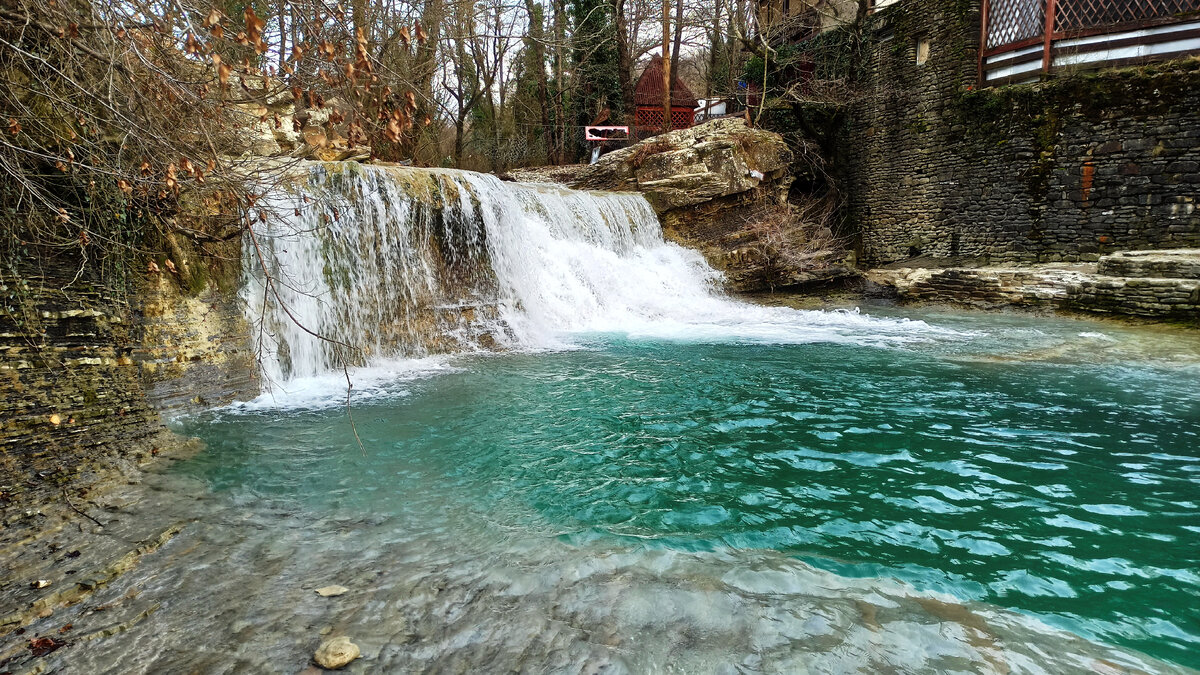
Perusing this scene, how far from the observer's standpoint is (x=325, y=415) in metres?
5.53

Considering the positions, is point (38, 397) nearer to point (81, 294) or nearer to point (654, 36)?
point (81, 294)

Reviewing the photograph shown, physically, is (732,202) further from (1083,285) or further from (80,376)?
(80,376)

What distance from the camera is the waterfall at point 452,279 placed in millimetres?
7121

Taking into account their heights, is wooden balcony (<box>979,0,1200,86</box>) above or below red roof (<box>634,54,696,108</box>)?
below

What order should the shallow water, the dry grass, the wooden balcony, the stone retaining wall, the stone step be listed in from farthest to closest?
the dry grass, the wooden balcony, the stone step, the stone retaining wall, the shallow water

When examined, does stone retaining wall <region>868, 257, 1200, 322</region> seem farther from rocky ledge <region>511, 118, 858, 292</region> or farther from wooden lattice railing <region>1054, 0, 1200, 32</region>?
wooden lattice railing <region>1054, 0, 1200, 32</region>

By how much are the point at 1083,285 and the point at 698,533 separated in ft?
33.9

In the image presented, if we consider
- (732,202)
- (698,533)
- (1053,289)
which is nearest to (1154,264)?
(1053,289)

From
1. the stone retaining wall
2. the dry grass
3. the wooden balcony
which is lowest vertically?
the stone retaining wall

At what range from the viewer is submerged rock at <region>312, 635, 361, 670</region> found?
217 cm

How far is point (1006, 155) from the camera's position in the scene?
13.4m

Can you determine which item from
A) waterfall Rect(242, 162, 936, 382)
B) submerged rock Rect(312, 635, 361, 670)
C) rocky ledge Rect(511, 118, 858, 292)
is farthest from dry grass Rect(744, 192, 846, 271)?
submerged rock Rect(312, 635, 361, 670)

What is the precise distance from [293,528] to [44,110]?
321cm

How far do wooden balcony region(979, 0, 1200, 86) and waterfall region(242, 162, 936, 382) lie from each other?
7.28 m
